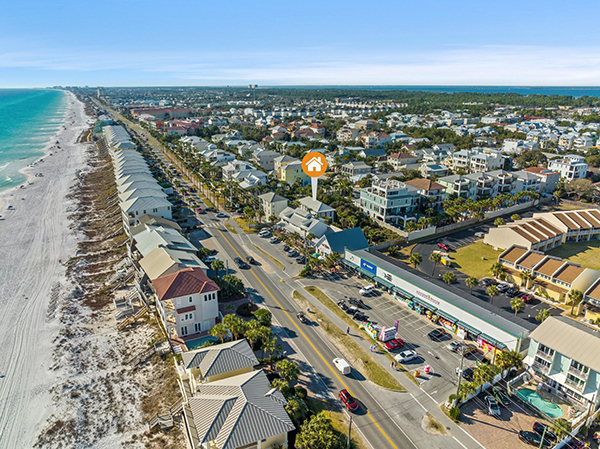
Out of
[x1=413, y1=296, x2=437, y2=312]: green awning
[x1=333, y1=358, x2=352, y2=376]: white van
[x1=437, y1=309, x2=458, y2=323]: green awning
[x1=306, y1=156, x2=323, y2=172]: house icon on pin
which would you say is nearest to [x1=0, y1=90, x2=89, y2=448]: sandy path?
[x1=333, y1=358, x2=352, y2=376]: white van

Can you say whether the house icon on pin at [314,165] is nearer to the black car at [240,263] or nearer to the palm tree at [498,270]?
the black car at [240,263]

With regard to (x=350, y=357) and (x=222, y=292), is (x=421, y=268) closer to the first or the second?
(x=350, y=357)

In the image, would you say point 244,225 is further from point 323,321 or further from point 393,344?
point 393,344

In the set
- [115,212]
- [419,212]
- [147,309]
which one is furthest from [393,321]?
[115,212]

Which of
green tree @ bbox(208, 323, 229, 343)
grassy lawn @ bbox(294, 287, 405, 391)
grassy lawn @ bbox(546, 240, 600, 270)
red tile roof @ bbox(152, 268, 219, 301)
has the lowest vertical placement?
grassy lawn @ bbox(294, 287, 405, 391)

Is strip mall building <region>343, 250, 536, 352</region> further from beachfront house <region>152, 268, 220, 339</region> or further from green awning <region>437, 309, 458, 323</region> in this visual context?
beachfront house <region>152, 268, 220, 339</region>

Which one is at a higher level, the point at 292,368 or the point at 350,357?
the point at 292,368

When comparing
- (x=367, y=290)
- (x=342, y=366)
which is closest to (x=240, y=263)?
(x=367, y=290)
